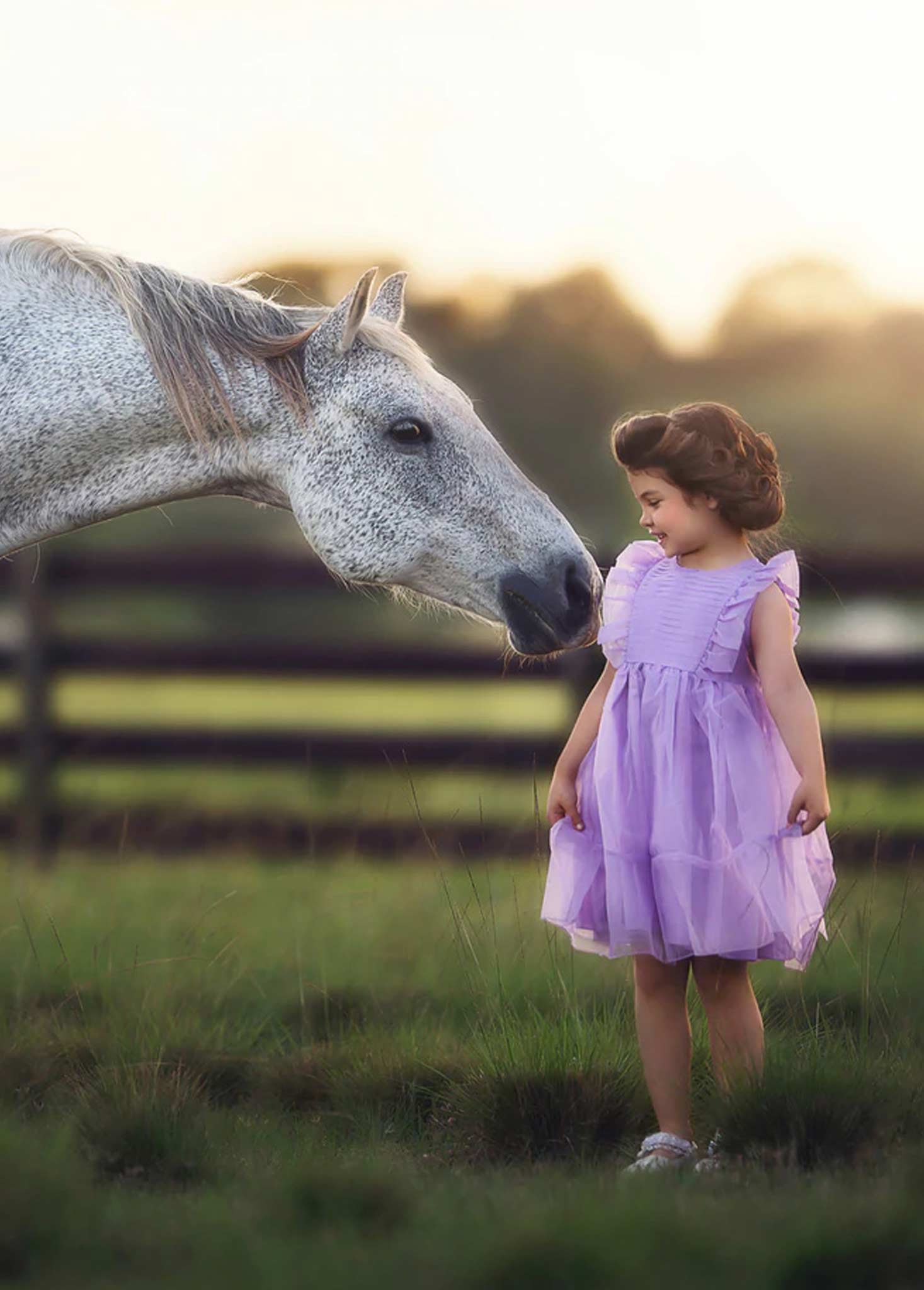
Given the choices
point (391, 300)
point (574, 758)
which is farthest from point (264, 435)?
point (574, 758)

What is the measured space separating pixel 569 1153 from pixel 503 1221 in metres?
0.96

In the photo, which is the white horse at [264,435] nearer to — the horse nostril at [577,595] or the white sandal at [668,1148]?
the horse nostril at [577,595]

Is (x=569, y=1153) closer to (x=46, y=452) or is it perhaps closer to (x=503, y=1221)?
(x=503, y=1221)

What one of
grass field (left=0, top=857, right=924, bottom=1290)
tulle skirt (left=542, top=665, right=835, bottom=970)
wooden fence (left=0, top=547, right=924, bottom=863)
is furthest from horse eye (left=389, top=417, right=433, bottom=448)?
wooden fence (left=0, top=547, right=924, bottom=863)

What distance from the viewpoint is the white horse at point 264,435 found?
132 inches

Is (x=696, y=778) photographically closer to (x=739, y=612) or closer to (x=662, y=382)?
(x=739, y=612)

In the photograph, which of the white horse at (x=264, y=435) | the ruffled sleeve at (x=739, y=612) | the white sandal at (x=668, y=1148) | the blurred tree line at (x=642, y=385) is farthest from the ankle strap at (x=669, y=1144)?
the blurred tree line at (x=642, y=385)

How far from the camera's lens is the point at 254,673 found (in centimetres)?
685

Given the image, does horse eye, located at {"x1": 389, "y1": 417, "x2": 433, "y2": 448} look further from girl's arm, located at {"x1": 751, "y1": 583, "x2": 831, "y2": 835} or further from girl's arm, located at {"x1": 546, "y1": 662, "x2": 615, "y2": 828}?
girl's arm, located at {"x1": 751, "y1": 583, "x2": 831, "y2": 835}

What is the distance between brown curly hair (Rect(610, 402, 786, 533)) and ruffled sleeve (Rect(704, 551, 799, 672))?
108 millimetres

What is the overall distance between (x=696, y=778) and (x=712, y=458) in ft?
2.12

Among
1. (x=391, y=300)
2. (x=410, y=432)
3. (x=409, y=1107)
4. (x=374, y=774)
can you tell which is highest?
(x=391, y=300)

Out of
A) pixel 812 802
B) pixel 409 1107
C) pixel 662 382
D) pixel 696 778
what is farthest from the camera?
pixel 662 382

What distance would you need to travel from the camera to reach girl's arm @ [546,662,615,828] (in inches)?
115
